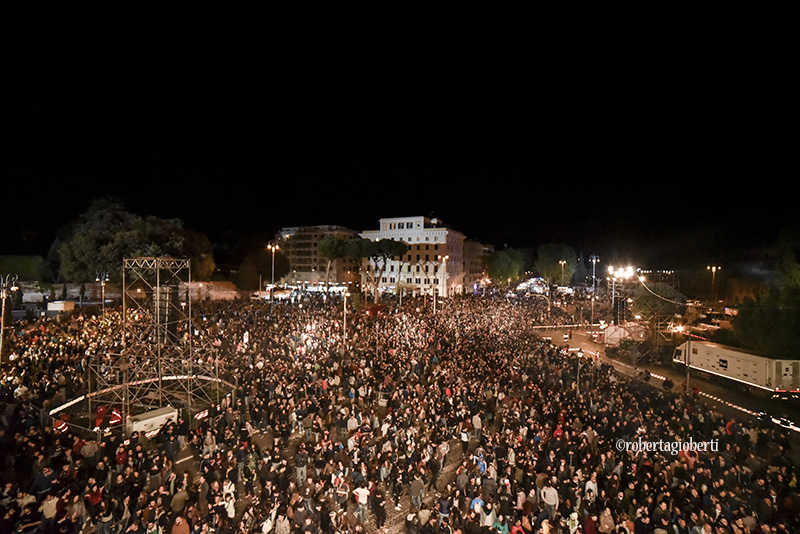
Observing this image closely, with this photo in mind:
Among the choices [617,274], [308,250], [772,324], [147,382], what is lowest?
[147,382]

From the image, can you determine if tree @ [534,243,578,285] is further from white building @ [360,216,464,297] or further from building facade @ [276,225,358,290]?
building facade @ [276,225,358,290]

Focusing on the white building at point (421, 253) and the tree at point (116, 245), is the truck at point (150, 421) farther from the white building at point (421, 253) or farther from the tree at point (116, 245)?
the white building at point (421, 253)

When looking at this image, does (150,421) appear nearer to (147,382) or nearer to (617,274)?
(147,382)

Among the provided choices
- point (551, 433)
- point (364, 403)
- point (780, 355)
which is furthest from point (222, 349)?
point (780, 355)

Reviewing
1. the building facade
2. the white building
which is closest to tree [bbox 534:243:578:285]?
the white building

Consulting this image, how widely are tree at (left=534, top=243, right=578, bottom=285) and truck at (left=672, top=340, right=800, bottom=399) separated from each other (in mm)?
62344

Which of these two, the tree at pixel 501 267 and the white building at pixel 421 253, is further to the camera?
the tree at pixel 501 267

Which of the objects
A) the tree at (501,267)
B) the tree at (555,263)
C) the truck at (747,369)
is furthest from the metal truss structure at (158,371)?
the tree at (555,263)

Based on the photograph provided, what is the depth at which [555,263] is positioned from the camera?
82125 mm

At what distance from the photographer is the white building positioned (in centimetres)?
5809

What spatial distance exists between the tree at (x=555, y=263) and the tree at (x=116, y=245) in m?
64.2

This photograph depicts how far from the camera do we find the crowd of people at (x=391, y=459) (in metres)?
6.97

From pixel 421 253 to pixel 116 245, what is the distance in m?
37.4

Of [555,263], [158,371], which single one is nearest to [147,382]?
[158,371]
